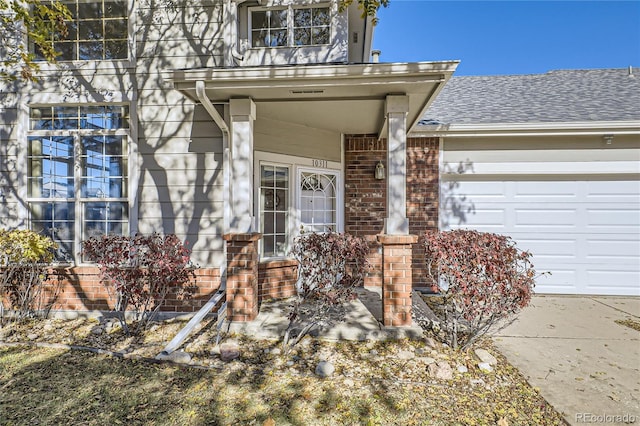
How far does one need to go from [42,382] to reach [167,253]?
1.62 metres

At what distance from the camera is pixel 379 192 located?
19.0 ft

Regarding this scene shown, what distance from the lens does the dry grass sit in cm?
242

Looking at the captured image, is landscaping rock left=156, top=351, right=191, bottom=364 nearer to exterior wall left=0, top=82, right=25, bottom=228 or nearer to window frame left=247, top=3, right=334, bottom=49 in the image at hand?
exterior wall left=0, top=82, right=25, bottom=228

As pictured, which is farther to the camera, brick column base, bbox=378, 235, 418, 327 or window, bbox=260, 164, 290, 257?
window, bbox=260, 164, 290, 257

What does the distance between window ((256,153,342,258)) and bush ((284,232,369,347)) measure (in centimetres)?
166

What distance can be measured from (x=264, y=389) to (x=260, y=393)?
0.21 ft

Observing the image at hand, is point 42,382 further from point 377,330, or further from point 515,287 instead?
point 515,287

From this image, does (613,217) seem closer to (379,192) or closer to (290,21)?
(379,192)

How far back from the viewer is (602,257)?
226 inches

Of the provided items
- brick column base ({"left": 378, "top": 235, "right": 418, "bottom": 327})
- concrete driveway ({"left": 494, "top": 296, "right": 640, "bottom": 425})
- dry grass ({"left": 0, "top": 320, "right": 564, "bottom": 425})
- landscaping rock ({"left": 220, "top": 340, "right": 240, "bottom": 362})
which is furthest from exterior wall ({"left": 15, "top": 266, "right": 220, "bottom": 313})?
concrete driveway ({"left": 494, "top": 296, "right": 640, "bottom": 425})

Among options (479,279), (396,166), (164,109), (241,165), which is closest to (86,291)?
(164,109)

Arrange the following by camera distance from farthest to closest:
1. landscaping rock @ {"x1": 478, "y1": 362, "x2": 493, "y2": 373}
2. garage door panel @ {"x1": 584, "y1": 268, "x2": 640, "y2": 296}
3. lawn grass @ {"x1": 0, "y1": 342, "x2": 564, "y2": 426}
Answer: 1. garage door panel @ {"x1": 584, "y1": 268, "x2": 640, "y2": 296}
2. landscaping rock @ {"x1": 478, "y1": 362, "x2": 493, "y2": 373}
3. lawn grass @ {"x1": 0, "y1": 342, "x2": 564, "y2": 426}

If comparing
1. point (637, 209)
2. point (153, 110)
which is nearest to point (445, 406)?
point (153, 110)

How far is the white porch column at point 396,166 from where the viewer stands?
379 cm
